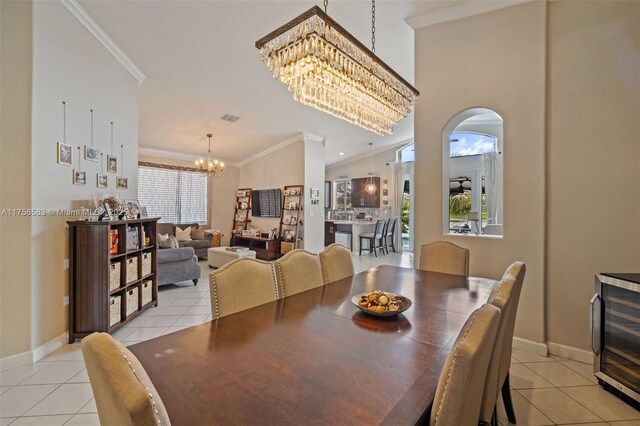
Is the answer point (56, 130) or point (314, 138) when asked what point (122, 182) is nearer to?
point (56, 130)

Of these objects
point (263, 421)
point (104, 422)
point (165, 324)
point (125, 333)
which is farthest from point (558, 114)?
point (125, 333)

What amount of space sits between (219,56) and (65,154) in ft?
6.64

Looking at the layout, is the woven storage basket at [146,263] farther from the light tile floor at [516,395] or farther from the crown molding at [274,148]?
the crown molding at [274,148]

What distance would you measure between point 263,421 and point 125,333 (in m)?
2.91

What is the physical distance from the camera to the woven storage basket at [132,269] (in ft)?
10.3

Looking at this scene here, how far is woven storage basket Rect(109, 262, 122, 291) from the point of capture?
2791 mm

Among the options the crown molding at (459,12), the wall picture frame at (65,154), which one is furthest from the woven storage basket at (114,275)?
the crown molding at (459,12)

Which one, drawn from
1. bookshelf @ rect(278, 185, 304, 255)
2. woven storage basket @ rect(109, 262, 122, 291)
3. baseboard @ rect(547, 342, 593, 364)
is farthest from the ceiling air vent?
baseboard @ rect(547, 342, 593, 364)

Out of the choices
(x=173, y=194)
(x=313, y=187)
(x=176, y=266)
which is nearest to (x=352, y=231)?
(x=313, y=187)

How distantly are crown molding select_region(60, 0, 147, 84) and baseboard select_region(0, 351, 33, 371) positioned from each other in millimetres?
3013

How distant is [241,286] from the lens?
1.72 m

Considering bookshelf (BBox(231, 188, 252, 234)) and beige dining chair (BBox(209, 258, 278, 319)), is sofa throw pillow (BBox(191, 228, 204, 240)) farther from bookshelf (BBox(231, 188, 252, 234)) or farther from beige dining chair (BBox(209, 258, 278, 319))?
beige dining chair (BBox(209, 258, 278, 319))

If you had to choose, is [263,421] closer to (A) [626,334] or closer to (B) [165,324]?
(A) [626,334]

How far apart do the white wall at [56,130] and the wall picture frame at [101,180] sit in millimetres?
55
